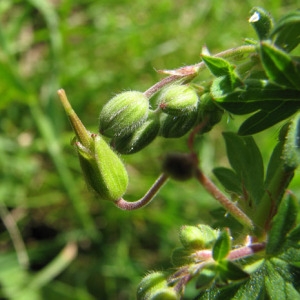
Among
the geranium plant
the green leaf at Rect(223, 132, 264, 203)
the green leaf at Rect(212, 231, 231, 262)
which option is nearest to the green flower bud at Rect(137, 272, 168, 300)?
the geranium plant

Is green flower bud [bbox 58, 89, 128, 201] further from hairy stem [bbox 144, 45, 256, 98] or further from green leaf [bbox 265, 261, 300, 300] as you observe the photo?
green leaf [bbox 265, 261, 300, 300]

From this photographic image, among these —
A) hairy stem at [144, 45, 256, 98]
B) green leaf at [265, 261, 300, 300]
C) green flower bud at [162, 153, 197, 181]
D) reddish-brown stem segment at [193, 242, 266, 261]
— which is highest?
hairy stem at [144, 45, 256, 98]

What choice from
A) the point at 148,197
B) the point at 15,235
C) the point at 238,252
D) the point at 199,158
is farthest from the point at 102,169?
the point at 15,235

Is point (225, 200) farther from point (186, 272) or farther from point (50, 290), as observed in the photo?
point (50, 290)

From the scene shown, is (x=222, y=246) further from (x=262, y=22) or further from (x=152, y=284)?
(x=262, y=22)

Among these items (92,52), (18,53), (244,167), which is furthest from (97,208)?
(244,167)

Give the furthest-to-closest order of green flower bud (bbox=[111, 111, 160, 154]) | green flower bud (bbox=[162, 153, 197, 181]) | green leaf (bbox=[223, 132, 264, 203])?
green leaf (bbox=[223, 132, 264, 203])
green flower bud (bbox=[111, 111, 160, 154])
green flower bud (bbox=[162, 153, 197, 181])
